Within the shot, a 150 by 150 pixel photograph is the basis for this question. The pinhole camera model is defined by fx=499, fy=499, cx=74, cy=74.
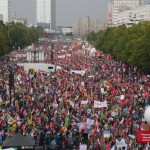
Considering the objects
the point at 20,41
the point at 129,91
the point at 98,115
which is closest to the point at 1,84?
the point at 129,91

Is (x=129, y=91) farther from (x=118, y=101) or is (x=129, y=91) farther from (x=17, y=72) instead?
(x=17, y=72)

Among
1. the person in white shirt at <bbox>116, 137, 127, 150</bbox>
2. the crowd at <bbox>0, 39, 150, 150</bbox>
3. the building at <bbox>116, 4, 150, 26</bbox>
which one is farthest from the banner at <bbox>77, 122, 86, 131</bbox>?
the building at <bbox>116, 4, 150, 26</bbox>

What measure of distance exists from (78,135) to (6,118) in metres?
3.99

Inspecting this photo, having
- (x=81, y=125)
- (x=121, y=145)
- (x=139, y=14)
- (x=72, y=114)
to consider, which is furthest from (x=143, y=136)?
(x=139, y=14)

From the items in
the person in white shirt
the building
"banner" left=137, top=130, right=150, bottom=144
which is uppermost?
the building

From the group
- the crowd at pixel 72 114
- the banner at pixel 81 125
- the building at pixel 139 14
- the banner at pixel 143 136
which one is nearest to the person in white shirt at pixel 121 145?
the crowd at pixel 72 114

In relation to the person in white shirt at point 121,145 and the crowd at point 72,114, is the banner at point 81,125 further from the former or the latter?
the person in white shirt at point 121,145

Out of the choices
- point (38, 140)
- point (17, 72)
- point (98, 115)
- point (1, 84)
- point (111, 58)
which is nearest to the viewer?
point (38, 140)

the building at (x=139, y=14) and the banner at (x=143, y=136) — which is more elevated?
the building at (x=139, y=14)

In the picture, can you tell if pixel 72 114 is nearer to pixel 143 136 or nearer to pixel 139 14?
pixel 143 136

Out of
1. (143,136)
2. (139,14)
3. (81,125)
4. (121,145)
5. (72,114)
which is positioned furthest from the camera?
(139,14)

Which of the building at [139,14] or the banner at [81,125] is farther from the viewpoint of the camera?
the building at [139,14]

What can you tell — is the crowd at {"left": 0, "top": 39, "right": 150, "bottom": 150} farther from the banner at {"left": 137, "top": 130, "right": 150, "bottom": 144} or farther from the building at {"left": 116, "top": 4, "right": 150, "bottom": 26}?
the building at {"left": 116, "top": 4, "right": 150, "bottom": 26}

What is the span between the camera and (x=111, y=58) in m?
82.1
